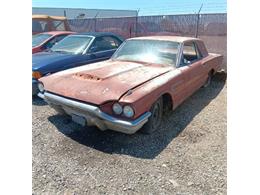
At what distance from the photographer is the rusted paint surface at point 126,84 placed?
2.99 metres

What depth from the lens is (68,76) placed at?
3732 mm

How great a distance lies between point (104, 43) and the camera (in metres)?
6.49

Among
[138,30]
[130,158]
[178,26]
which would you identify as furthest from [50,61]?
[138,30]

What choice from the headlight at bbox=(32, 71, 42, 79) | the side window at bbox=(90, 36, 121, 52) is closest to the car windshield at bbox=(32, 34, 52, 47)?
the side window at bbox=(90, 36, 121, 52)

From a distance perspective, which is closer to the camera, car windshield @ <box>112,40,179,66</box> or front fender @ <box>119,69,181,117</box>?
front fender @ <box>119,69,181,117</box>

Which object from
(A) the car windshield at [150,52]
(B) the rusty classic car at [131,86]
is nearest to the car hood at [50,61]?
(B) the rusty classic car at [131,86]

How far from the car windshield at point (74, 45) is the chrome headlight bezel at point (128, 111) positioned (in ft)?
11.1

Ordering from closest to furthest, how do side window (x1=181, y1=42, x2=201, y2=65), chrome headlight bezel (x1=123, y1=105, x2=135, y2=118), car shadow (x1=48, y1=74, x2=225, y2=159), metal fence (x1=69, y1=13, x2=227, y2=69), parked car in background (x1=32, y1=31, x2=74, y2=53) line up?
chrome headlight bezel (x1=123, y1=105, x2=135, y2=118) < car shadow (x1=48, y1=74, x2=225, y2=159) < side window (x1=181, y1=42, x2=201, y2=65) < parked car in background (x1=32, y1=31, x2=74, y2=53) < metal fence (x1=69, y1=13, x2=227, y2=69)

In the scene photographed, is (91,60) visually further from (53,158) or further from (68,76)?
(53,158)

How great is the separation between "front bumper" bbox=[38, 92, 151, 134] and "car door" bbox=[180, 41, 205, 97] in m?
1.46

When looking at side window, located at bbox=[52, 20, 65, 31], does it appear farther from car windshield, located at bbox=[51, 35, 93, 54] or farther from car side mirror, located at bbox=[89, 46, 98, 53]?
car side mirror, located at bbox=[89, 46, 98, 53]

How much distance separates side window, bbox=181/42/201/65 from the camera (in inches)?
177

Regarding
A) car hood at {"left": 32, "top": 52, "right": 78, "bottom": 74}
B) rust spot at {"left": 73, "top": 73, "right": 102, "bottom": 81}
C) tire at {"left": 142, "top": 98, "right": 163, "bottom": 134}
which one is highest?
car hood at {"left": 32, "top": 52, "right": 78, "bottom": 74}

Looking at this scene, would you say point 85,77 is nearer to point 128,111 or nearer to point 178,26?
point 128,111
